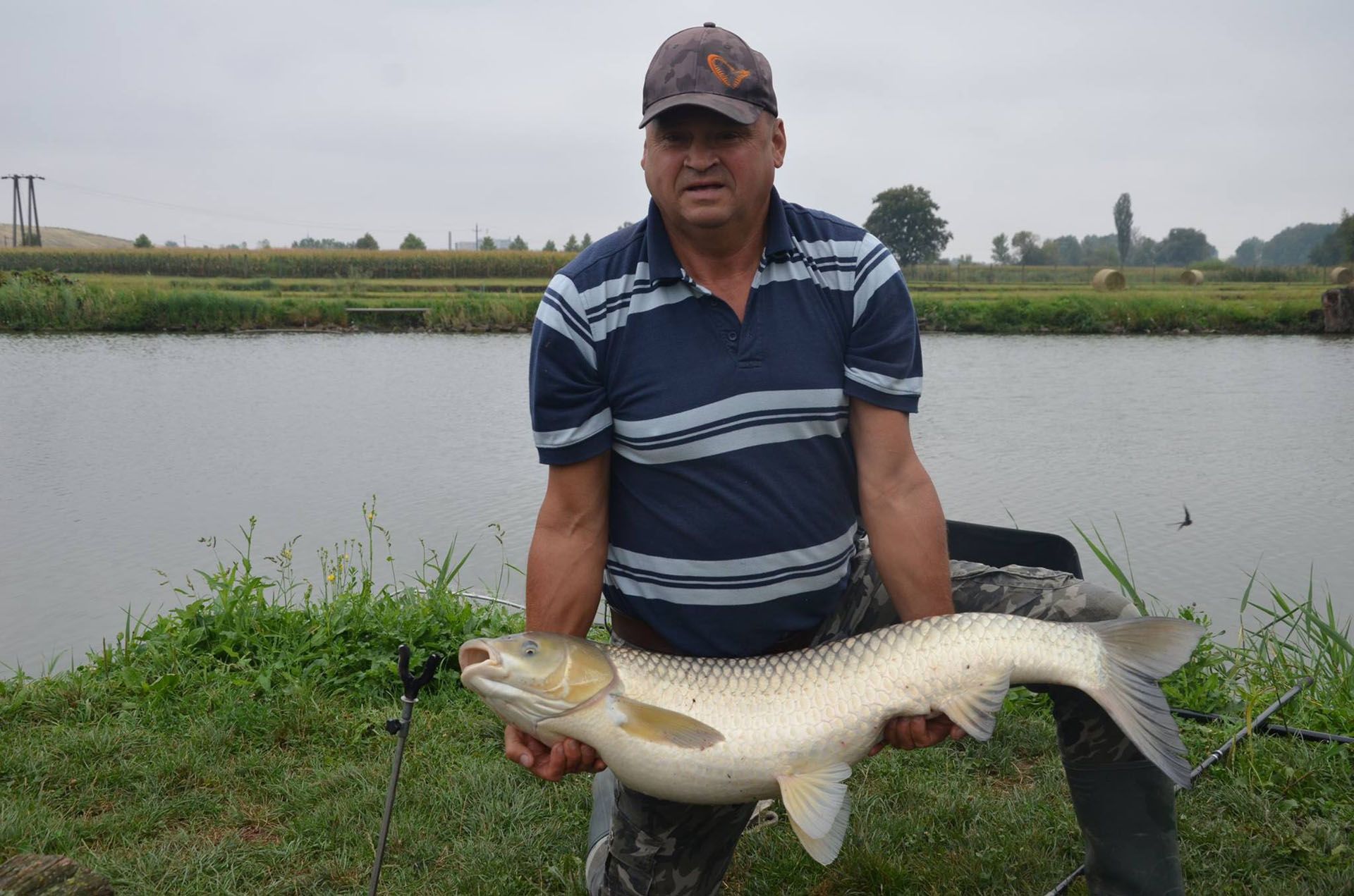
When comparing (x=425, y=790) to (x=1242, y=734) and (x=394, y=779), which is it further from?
(x=1242, y=734)

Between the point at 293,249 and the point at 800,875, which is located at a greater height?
the point at 293,249

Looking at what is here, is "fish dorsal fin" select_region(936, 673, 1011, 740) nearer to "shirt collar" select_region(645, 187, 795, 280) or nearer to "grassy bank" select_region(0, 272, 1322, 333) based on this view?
"shirt collar" select_region(645, 187, 795, 280)

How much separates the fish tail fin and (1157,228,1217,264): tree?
107 m

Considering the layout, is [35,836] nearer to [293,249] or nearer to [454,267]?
[454,267]

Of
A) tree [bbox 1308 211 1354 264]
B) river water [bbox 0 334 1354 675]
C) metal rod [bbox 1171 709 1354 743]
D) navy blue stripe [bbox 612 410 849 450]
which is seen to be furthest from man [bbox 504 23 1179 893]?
tree [bbox 1308 211 1354 264]

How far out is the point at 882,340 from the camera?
251cm

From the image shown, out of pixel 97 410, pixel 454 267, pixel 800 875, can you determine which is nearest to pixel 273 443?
pixel 97 410

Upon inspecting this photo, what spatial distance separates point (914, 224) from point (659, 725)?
2714 inches

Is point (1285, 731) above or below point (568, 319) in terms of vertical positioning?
below

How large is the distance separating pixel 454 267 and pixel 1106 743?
52976 mm

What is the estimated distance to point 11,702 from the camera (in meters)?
4.09

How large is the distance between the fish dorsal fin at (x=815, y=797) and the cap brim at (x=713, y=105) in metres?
1.35

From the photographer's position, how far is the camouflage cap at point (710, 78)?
235 centimetres

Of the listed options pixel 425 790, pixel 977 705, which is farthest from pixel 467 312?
pixel 977 705
